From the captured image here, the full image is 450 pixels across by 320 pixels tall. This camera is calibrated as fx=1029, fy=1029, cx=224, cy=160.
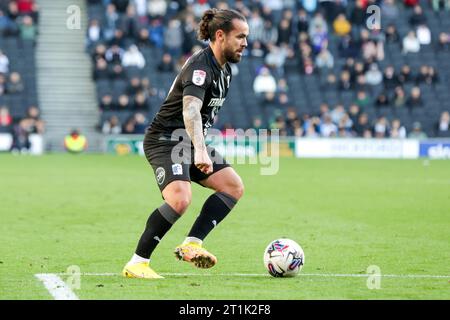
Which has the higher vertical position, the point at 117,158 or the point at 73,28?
the point at 73,28

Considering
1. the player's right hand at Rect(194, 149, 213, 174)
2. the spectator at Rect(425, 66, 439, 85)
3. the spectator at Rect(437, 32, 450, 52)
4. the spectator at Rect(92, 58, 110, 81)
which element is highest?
the spectator at Rect(437, 32, 450, 52)

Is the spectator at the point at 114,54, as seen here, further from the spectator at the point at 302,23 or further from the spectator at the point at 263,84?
the spectator at the point at 302,23

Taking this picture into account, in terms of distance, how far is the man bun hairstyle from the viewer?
874cm

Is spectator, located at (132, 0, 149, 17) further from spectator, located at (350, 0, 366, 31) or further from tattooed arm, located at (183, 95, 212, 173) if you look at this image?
tattooed arm, located at (183, 95, 212, 173)

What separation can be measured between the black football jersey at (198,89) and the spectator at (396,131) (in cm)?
2525

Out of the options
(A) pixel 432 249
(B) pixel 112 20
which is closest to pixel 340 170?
(B) pixel 112 20

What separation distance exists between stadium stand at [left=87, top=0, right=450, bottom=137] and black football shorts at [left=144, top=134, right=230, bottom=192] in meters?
24.4

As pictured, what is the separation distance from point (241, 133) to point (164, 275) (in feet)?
78.6

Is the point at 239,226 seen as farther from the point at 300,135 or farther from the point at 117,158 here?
the point at 300,135

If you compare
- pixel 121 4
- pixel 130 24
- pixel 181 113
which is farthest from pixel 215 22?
pixel 121 4

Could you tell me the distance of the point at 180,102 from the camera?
8.83 metres

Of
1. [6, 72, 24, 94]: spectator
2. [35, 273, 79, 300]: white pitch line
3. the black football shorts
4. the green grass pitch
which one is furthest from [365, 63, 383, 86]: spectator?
[35, 273, 79, 300]: white pitch line

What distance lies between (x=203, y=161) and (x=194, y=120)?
1.21ft

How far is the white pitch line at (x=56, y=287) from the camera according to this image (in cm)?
753
